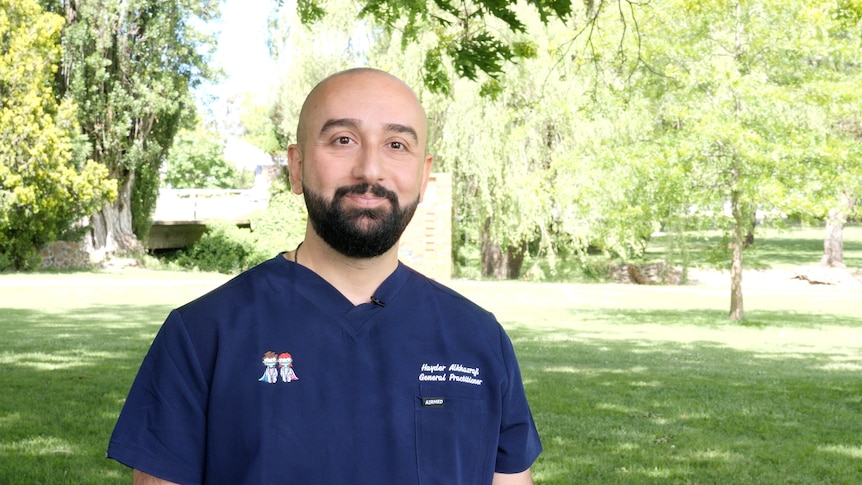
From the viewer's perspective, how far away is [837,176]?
19.6 m

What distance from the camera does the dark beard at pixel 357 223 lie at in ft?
7.34

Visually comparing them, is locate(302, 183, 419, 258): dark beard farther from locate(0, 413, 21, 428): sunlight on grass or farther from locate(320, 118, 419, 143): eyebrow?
locate(0, 413, 21, 428): sunlight on grass

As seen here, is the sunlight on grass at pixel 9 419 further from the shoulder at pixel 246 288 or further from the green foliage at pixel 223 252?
the green foliage at pixel 223 252

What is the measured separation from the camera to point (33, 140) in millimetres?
29781

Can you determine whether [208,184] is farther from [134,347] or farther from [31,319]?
[134,347]

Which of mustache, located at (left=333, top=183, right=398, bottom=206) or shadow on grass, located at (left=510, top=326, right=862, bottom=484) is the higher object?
mustache, located at (left=333, top=183, right=398, bottom=206)

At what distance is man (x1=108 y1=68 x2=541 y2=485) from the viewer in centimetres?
210

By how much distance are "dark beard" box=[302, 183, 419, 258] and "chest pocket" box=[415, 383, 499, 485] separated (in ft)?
Answer: 0.99

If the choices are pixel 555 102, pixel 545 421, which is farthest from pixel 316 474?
pixel 555 102

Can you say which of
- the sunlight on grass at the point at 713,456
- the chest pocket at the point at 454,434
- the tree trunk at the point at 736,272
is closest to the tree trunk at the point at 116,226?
the tree trunk at the point at 736,272

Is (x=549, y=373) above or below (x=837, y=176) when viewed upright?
below

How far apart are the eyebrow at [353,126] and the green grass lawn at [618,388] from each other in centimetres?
465

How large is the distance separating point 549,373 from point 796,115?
12.0 meters

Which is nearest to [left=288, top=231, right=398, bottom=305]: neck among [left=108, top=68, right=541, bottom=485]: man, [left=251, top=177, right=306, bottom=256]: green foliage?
[left=108, top=68, right=541, bottom=485]: man
